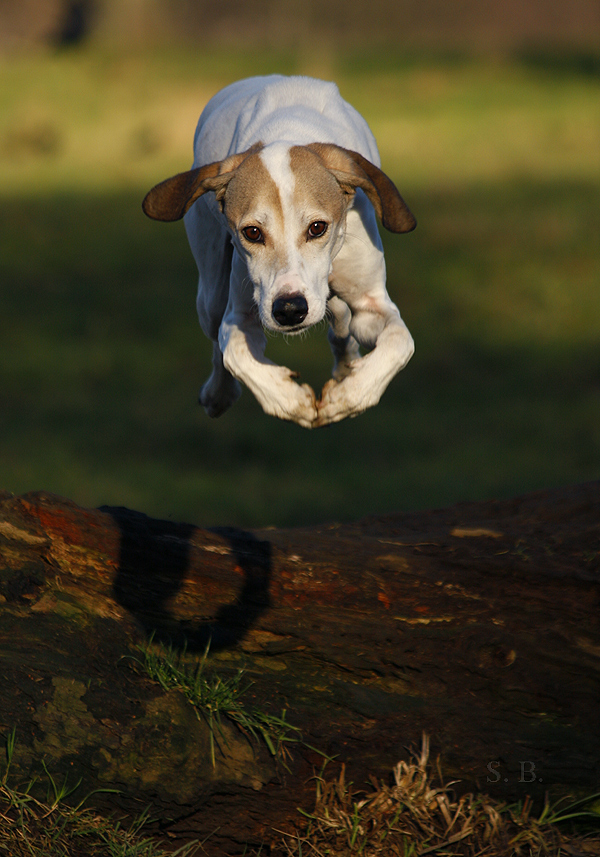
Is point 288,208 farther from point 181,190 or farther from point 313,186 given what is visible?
point 181,190

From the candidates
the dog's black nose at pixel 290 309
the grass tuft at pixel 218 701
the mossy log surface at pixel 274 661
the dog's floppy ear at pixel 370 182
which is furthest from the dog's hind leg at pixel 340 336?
the grass tuft at pixel 218 701

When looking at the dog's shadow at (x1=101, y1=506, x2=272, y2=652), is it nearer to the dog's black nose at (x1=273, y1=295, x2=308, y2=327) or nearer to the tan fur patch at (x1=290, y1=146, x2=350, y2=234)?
the dog's black nose at (x1=273, y1=295, x2=308, y2=327)

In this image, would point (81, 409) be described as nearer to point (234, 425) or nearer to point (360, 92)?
point (234, 425)

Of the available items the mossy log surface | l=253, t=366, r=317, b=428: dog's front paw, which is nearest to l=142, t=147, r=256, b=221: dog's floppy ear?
l=253, t=366, r=317, b=428: dog's front paw

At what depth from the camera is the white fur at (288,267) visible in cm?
433

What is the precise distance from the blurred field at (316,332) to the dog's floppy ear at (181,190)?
266 inches

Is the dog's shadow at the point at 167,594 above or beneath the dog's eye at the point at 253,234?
beneath

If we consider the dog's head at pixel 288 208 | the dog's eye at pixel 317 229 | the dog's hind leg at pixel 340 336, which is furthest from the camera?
the dog's hind leg at pixel 340 336

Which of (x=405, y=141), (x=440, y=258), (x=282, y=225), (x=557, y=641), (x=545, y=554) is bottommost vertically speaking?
(x=557, y=641)

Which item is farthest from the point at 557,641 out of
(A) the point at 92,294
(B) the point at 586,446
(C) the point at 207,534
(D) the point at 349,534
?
(A) the point at 92,294

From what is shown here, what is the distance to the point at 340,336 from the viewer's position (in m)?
6.12

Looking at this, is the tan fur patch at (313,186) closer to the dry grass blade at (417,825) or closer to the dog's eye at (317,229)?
the dog's eye at (317,229)

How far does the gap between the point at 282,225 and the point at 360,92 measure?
70.7ft

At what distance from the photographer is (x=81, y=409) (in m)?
14.7
